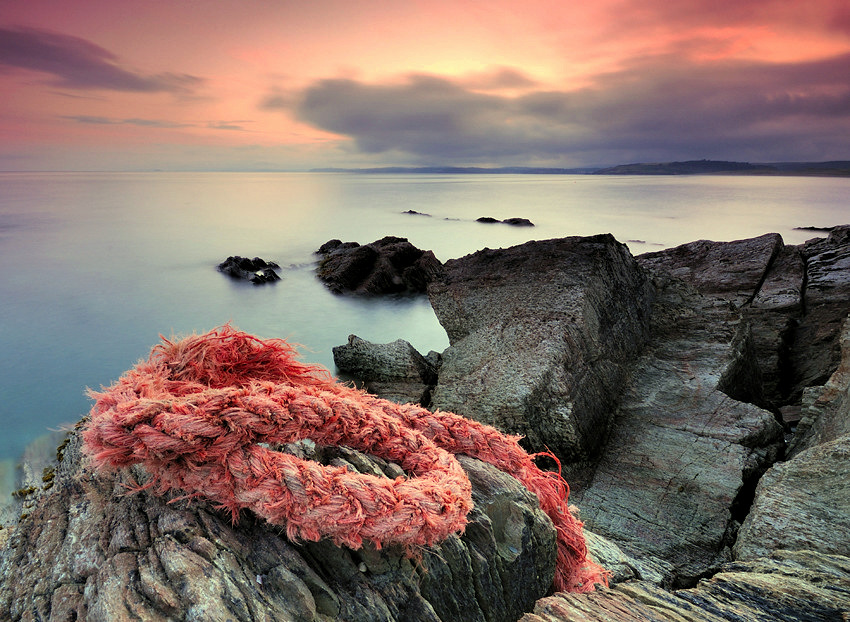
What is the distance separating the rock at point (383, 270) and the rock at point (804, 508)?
389 inches

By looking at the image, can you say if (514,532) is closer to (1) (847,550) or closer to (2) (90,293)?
(1) (847,550)

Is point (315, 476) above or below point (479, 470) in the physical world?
above

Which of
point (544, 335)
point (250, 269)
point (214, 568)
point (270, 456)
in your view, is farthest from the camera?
point (250, 269)

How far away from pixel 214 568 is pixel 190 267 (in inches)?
626

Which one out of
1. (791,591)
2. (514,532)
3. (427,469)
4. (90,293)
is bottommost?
(90,293)

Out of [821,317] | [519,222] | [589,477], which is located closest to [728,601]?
[589,477]

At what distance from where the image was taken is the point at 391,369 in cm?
642

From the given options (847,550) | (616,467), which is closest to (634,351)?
(616,467)

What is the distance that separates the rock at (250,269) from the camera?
14383 mm

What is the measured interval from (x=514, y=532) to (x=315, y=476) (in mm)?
1038

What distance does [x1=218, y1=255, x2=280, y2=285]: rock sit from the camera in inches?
566

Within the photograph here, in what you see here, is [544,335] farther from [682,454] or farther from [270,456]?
[270,456]

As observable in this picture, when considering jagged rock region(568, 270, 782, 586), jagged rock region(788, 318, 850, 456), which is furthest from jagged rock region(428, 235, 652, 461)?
jagged rock region(788, 318, 850, 456)

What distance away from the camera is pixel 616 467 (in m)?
4.75
